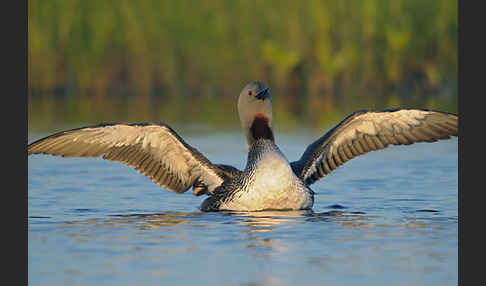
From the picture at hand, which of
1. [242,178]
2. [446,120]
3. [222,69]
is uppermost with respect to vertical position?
[222,69]

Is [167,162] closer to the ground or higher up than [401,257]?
higher up

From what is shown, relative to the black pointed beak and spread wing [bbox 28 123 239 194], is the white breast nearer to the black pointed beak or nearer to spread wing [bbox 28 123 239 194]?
the black pointed beak

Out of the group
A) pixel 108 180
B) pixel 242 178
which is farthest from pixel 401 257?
pixel 108 180

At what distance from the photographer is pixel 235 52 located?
77.6 feet

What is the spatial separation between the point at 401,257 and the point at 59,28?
18677mm

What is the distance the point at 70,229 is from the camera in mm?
7523

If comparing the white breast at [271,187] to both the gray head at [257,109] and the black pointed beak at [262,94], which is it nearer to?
the gray head at [257,109]

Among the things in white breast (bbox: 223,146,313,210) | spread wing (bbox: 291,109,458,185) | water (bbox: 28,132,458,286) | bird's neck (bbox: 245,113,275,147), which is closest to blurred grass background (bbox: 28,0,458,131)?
water (bbox: 28,132,458,286)

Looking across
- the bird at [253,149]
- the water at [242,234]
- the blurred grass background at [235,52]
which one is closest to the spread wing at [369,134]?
the bird at [253,149]

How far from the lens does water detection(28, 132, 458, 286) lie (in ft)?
18.9

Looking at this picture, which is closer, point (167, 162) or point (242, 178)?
point (242, 178)

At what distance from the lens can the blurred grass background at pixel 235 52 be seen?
888 inches

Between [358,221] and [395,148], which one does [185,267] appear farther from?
[395,148]

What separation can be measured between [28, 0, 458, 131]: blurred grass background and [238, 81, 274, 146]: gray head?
13.0 m
